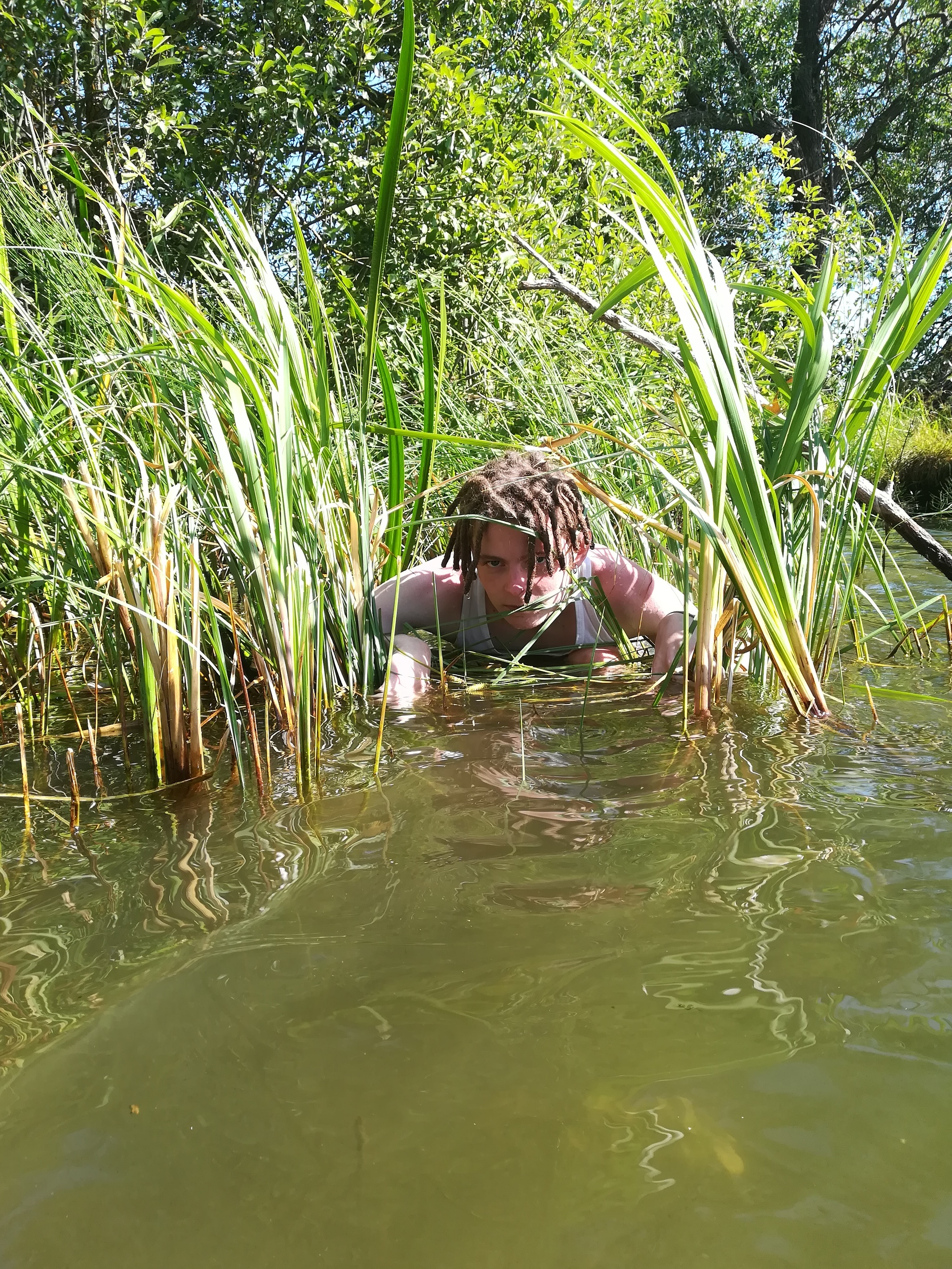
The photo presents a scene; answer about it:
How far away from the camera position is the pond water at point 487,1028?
2.15 feet

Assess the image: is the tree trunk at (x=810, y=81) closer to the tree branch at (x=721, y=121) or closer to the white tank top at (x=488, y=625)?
the tree branch at (x=721, y=121)

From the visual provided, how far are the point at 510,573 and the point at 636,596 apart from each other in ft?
1.22

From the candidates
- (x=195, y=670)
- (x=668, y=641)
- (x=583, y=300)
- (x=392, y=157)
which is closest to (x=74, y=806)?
(x=195, y=670)

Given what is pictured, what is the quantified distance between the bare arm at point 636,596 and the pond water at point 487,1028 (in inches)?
35.0

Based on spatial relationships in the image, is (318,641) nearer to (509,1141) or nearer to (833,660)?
(509,1141)

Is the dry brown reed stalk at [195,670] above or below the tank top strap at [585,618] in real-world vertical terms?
above

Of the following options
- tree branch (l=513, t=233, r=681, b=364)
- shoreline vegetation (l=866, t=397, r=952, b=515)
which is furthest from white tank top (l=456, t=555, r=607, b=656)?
shoreline vegetation (l=866, t=397, r=952, b=515)

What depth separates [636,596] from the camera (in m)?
2.43

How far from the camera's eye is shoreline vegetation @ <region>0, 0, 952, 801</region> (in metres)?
1.53

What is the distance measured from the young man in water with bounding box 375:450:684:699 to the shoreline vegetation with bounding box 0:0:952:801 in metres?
0.08

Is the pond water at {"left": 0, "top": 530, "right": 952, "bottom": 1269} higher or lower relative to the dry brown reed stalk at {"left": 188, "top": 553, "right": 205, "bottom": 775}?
lower

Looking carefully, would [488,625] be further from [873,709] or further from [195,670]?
[195,670]

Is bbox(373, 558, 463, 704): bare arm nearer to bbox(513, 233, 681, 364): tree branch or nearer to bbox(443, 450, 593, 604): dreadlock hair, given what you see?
bbox(443, 450, 593, 604): dreadlock hair

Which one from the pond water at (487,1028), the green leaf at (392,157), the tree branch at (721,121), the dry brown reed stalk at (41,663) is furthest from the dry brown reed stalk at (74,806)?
the tree branch at (721,121)
